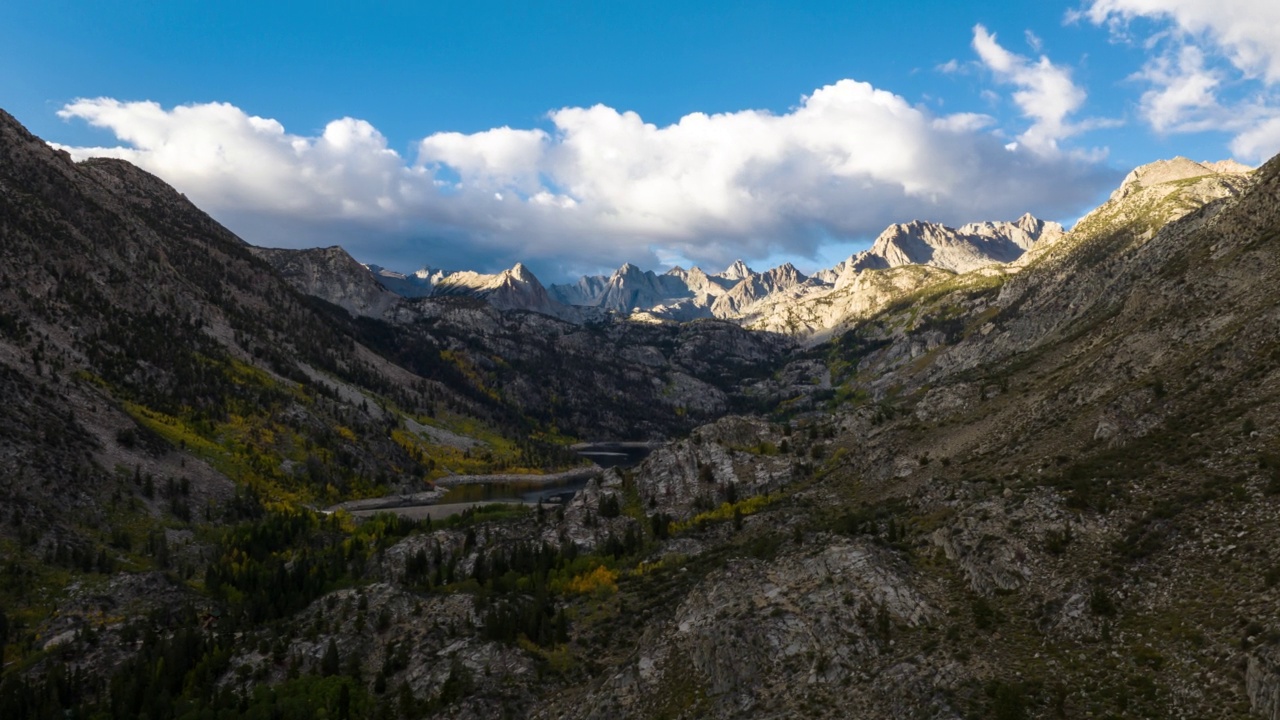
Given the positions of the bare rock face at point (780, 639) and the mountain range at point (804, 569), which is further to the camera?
the bare rock face at point (780, 639)

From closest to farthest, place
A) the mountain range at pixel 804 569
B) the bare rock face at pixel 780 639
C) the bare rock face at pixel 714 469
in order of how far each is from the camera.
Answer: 1. the mountain range at pixel 804 569
2. the bare rock face at pixel 780 639
3. the bare rock face at pixel 714 469

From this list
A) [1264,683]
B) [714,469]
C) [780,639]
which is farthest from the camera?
[714,469]

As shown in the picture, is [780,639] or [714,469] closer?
[780,639]

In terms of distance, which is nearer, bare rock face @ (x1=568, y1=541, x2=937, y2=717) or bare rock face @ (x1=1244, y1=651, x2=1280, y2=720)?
bare rock face @ (x1=1244, y1=651, x2=1280, y2=720)

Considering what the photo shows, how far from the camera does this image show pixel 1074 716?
28297 millimetres

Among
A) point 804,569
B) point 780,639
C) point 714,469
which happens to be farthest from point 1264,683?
point 714,469

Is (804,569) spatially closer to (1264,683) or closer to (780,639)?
(780,639)

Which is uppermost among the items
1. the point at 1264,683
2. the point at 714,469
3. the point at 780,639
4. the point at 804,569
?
the point at 714,469

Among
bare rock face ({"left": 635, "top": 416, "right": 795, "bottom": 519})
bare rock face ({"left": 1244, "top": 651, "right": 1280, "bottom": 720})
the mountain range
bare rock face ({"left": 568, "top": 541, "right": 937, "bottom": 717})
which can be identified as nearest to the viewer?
bare rock face ({"left": 1244, "top": 651, "right": 1280, "bottom": 720})

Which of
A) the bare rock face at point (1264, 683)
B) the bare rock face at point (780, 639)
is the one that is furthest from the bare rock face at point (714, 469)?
the bare rock face at point (1264, 683)

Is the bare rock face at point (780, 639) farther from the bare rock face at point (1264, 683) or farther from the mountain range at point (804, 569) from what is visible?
the bare rock face at point (1264, 683)

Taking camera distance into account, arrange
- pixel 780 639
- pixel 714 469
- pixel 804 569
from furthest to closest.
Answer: pixel 714 469, pixel 804 569, pixel 780 639

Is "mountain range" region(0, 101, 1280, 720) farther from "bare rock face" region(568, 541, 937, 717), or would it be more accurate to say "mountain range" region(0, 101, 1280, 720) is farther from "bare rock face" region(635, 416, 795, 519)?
"bare rock face" region(635, 416, 795, 519)

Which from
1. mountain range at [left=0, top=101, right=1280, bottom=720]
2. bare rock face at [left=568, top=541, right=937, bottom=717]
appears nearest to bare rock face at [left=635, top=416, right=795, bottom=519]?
mountain range at [left=0, top=101, right=1280, bottom=720]
